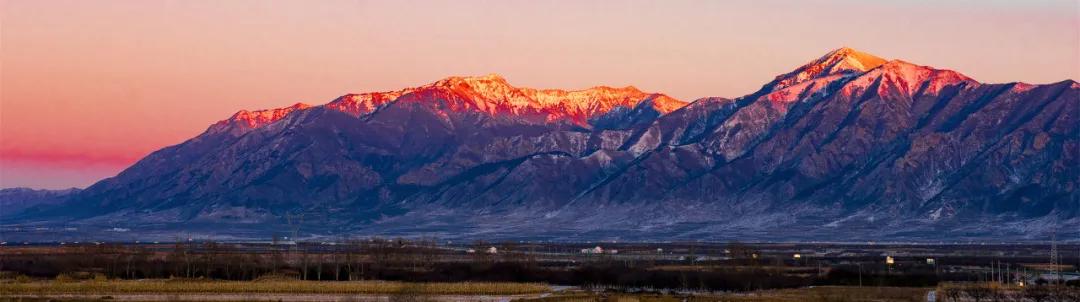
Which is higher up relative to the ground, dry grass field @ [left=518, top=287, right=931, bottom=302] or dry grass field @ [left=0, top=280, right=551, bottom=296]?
dry grass field @ [left=0, top=280, right=551, bottom=296]

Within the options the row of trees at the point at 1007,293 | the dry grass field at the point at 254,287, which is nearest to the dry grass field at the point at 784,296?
the row of trees at the point at 1007,293

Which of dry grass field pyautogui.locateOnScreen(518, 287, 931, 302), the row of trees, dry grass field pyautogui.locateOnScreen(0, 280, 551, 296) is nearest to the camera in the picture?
dry grass field pyautogui.locateOnScreen(518, 287, 931, 302)

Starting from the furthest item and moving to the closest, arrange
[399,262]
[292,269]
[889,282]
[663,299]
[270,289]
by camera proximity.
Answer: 1. [399,262]
2. [292,269]
3. [889,282]
4. [270,289]
5. [663,299]

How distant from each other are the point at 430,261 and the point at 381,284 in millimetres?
58035

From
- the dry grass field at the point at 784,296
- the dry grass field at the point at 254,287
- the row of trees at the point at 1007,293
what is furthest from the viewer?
the dry grass field at the point at 254,287

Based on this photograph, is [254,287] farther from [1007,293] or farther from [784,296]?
[1007,293]

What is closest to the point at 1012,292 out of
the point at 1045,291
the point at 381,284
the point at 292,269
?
the point at 1045,291

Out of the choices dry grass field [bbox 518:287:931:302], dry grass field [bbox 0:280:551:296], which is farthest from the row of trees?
dry grass field [bbox 0:280:551:296]

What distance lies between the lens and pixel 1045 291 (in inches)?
4710

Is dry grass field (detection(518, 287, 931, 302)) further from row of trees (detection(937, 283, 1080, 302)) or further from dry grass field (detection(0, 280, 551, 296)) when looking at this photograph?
dry grass field (detection(0, 280, 551, 296))

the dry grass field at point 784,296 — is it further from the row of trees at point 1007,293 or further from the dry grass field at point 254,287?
the dry grass field at point 254,287

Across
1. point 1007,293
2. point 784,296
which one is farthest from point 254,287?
point 1007,293

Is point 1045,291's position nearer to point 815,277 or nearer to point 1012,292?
point 1012,292

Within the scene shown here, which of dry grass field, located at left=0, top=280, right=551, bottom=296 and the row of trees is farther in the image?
dry grass field, located at left=0, top=280, right=551, bottom=296
